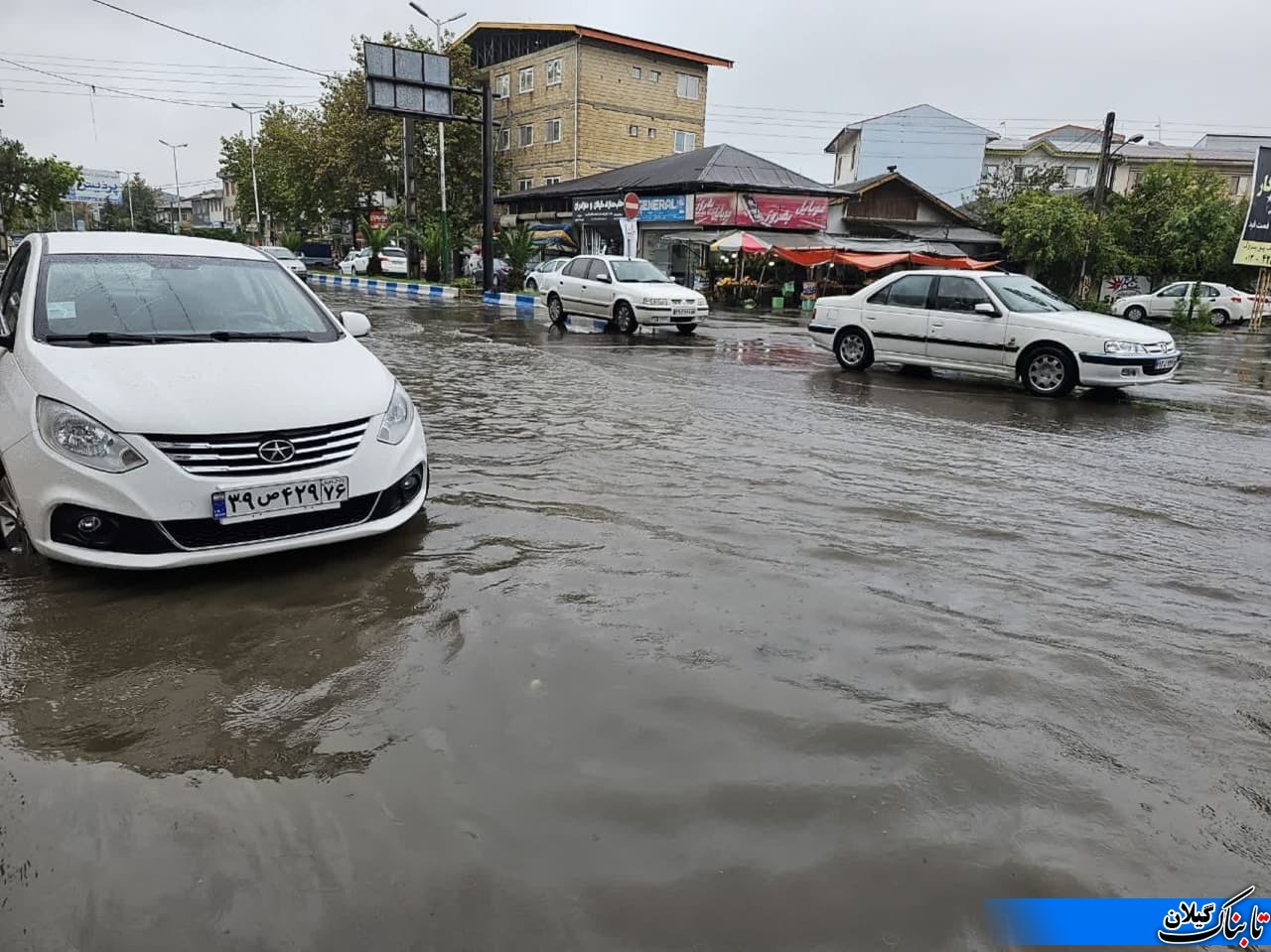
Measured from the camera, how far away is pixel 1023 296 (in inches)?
429

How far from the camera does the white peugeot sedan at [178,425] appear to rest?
3650 mm

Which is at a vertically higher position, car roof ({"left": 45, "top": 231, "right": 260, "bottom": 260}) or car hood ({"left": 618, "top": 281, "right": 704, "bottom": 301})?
car roof ({"left": 45, "top": 231, "right": 260, "bottom": 260})

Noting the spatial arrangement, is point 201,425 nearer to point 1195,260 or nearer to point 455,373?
point 455,373

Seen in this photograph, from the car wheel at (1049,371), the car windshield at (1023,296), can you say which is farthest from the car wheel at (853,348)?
the car wheel at (1049,371)

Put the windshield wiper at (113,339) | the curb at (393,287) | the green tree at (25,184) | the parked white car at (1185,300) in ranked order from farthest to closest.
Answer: the green tree at (25,184) < the curb at (393,287) < the parked white car at (1185,300) < the windshield wiper at (113,339)

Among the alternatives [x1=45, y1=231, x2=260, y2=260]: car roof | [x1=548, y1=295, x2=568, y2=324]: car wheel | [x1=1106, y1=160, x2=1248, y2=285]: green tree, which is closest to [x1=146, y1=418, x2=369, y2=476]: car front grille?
[x1=45, y1=231, x2=260, y2=260]: car roof

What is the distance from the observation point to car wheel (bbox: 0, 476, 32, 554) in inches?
158

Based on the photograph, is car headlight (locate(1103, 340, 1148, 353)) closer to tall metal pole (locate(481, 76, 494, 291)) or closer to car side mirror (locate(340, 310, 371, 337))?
car side mirror (locate(340, 310, 371, 337))

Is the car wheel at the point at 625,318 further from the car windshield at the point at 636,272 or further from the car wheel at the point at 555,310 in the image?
the car wheel at the point at 555,310

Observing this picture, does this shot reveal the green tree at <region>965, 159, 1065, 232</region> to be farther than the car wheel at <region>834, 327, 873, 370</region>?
Yes

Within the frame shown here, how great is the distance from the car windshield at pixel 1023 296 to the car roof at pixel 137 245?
869cm

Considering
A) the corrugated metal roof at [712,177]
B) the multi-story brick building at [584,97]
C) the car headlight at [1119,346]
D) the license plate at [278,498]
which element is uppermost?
the multi-story brick building at [584,97]

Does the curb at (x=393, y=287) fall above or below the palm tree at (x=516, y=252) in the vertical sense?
below

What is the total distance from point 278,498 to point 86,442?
2.53 ft
